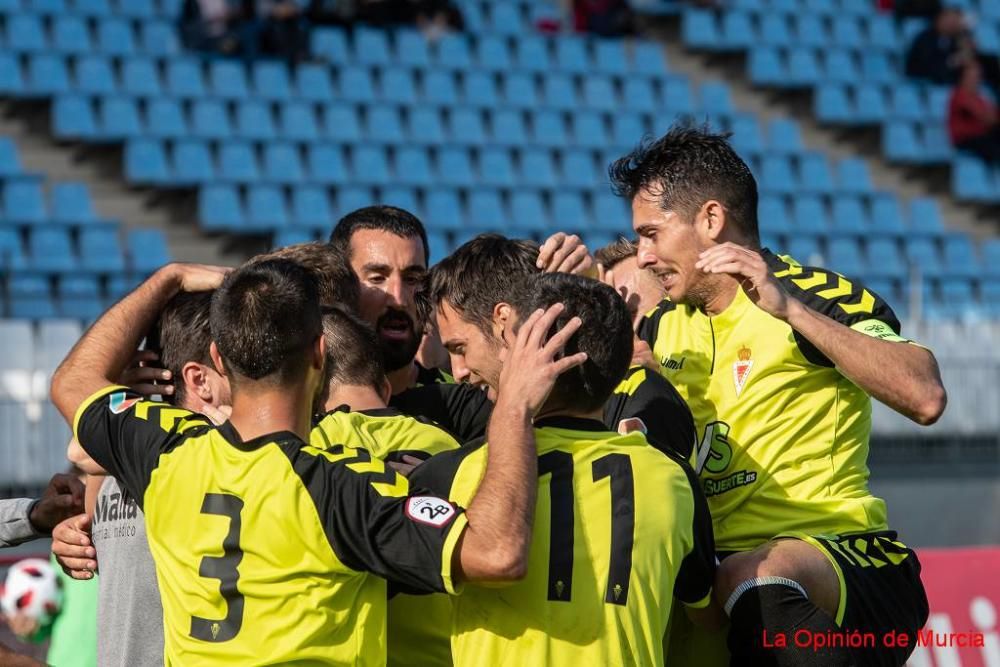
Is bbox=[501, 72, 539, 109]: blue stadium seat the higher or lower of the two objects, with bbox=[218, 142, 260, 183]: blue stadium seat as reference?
higher

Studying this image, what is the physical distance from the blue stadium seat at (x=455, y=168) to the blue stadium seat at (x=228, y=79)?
2.25 m

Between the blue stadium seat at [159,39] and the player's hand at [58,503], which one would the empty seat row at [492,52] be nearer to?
the blue stadium seat at [159,39]

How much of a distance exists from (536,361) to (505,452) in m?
0.22

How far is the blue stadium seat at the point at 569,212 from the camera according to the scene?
608 inches

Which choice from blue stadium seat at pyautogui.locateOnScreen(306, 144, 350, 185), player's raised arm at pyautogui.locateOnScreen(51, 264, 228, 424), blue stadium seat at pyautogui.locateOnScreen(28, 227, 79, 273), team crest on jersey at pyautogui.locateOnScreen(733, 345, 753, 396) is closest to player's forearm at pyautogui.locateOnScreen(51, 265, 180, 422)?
player's raised arm at pyautogui.locateOnScreen(51, 264, 228, 424)

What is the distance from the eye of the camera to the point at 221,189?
560 inches

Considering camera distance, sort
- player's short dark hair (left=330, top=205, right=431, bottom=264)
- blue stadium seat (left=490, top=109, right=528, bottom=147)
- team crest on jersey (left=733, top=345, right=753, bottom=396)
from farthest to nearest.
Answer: blue stadium seat (left=490, top=109, right=528, bottom=147) → player's short dark hair (left=330, top=205, right=431, bottom=264) → team crest on jersey (left=733, top=345, right=753, bottom=396)

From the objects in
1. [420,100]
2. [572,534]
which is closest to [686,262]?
[572,534]

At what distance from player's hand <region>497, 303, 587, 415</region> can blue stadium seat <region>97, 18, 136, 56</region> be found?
1257cm

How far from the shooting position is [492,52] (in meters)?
16.6

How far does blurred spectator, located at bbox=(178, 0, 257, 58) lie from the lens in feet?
48.9

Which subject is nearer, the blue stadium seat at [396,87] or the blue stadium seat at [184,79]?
the blue stadium seat at [184,79]

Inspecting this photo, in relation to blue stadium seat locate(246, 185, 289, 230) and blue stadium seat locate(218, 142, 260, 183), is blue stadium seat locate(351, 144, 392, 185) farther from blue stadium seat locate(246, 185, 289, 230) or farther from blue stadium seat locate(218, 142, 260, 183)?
blue stadium seat locate(218, 142, 260, 183)

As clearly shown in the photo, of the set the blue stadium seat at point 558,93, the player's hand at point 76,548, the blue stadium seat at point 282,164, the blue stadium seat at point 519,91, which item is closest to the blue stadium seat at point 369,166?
the blue stadium seat at point 282,164
